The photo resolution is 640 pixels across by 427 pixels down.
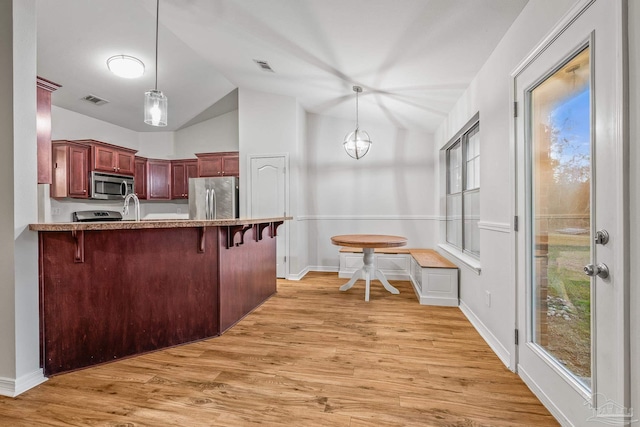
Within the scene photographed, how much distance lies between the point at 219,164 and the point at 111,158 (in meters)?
1.75

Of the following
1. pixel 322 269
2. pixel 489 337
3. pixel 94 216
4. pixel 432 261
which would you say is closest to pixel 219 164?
pixel 94 216

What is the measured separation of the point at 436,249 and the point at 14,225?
487cm

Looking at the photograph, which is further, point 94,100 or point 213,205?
point 213,205

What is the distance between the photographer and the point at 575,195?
1.44 meters

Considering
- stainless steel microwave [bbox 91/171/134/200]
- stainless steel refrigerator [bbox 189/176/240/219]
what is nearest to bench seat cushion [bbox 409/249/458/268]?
stainless steel refrigerator [bbox 189/176/240/219]

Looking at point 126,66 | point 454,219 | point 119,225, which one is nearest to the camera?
A: point 119,225

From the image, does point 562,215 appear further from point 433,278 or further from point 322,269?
point 322,269

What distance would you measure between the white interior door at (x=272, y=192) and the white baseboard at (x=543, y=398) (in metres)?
3.51

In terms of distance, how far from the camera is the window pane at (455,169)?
12.7 feet

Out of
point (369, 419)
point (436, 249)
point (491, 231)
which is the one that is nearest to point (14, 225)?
point (369, 419)

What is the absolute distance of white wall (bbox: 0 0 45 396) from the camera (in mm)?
1762

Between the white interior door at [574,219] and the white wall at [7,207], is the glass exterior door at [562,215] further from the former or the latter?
the white wall at [7,207]

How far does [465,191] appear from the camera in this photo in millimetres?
3514

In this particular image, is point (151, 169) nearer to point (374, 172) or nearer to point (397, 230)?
point (374, 172)
